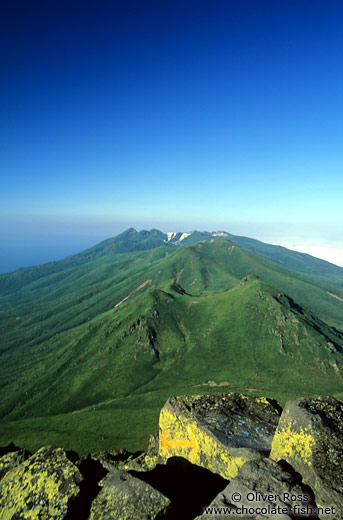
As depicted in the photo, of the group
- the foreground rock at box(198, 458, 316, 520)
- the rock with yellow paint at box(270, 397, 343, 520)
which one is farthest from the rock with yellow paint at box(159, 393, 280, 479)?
the foreground rock at box(198, 458, 316, 520)

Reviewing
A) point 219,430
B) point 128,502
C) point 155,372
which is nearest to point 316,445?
point 219,430

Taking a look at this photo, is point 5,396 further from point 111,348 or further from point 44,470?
point 44,470

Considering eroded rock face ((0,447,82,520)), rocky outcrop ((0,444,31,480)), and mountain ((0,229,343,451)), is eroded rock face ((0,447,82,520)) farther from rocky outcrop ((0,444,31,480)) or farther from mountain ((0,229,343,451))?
mountain ((0,229,343,451))

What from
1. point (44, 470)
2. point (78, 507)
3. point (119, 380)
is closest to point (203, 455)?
point (78, 507)

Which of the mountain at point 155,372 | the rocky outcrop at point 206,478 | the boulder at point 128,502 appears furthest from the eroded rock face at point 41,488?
the mountain at point 155,372

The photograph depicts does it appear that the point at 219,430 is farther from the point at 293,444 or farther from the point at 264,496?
the point at 264,496

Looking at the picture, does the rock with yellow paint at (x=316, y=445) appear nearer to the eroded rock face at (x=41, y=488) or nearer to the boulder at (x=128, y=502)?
the boulder at (x=128, y=502)
